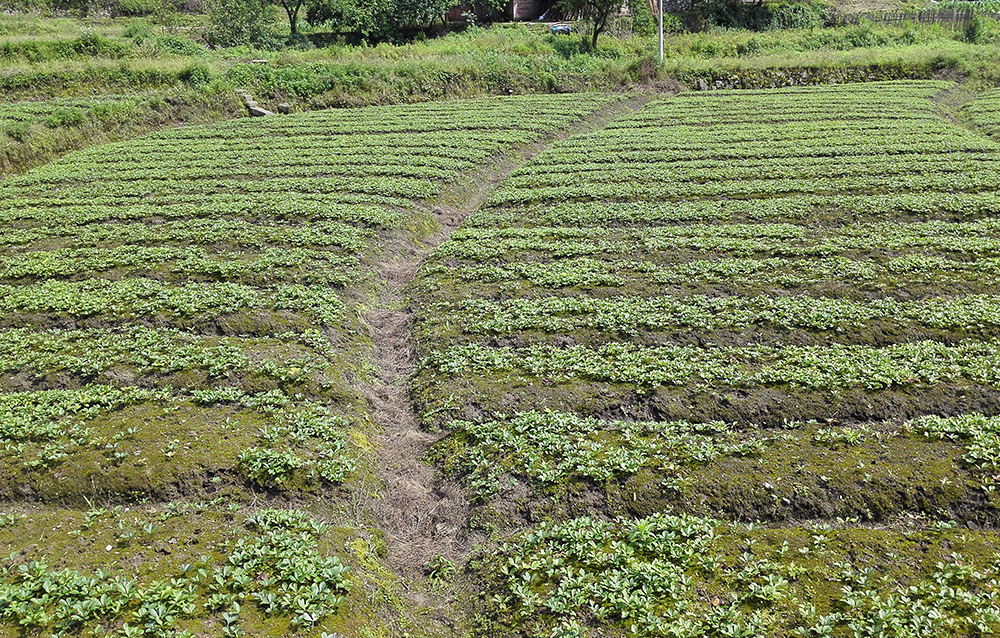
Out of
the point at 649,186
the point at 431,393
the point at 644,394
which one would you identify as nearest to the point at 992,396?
the point at 644,394

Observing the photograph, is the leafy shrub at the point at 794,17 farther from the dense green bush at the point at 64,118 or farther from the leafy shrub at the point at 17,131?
the leafy shrub at the point at 17,131

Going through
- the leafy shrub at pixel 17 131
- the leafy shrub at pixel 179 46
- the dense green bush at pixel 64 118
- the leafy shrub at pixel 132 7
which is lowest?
the leafy shrub at pixel 17 131

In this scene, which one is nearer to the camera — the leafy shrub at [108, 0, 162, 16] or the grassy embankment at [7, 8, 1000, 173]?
the grassy embankment at [7, 8, 1000, 173]

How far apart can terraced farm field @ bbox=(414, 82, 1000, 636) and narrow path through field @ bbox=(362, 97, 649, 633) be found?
0.34 m

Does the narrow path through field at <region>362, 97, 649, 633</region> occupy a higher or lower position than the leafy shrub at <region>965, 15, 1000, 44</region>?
lower

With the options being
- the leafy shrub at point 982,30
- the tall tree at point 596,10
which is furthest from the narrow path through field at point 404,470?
the leafy shrub at point 982,30

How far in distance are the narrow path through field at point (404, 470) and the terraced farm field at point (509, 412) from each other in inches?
2.0

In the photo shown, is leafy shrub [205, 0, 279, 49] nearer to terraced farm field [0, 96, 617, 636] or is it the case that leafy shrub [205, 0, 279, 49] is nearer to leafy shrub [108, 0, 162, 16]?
leafy shrub [108, 0, 162, 16]

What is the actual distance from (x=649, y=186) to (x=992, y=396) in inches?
552

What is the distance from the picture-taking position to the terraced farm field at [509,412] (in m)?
7.37

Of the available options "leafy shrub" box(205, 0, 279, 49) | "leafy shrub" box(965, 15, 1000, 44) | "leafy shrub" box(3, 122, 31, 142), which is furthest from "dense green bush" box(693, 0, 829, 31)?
"leafy shrub" box(3, 122, 31, 142)

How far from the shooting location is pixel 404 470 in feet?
33.7

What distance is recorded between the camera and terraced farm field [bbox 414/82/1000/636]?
24.0 feet

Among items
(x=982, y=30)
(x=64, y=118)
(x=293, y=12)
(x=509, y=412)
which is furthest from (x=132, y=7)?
(x=982, y=30)
